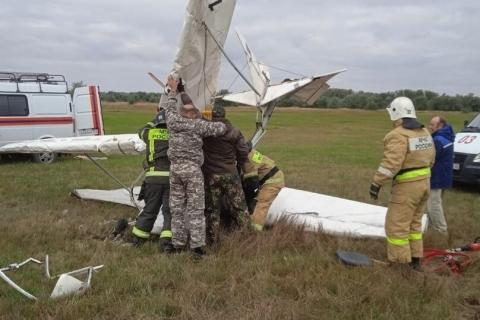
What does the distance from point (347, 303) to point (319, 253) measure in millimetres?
1326

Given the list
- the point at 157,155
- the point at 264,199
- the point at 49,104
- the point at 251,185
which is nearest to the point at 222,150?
the point at 251,185

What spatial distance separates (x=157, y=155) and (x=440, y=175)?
3889 mm

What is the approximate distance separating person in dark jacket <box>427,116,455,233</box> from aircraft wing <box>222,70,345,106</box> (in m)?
1.76

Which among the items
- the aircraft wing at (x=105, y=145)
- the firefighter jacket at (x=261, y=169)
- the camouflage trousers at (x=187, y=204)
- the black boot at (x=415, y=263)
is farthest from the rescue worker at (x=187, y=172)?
the black boot at (x=415, y=263)

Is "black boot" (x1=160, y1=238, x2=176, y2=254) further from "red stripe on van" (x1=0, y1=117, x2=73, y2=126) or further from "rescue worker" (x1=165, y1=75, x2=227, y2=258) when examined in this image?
"red stripe on van" (x1=0, y1=117, x2=73, y2=126)

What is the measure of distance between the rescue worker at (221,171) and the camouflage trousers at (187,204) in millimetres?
306

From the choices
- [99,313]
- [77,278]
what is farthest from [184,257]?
[99,313]

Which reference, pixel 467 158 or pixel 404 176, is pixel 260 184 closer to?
pixel 404 176

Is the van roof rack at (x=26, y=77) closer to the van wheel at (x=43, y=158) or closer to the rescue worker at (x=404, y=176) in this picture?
the van wheel at (x=43, y=158)

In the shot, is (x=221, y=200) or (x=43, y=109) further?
(x=43, y=109)

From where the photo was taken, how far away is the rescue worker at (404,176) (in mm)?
5055

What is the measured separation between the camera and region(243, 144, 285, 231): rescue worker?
6.41 m

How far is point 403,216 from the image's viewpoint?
16.9 ft

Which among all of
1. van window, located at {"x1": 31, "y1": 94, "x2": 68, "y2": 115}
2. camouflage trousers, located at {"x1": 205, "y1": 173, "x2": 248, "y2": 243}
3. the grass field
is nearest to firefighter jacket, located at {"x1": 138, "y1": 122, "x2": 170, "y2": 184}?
camouflage trousers, located at {"x1": 205, "y1": 173, "x2": 248, "y2": 243}
